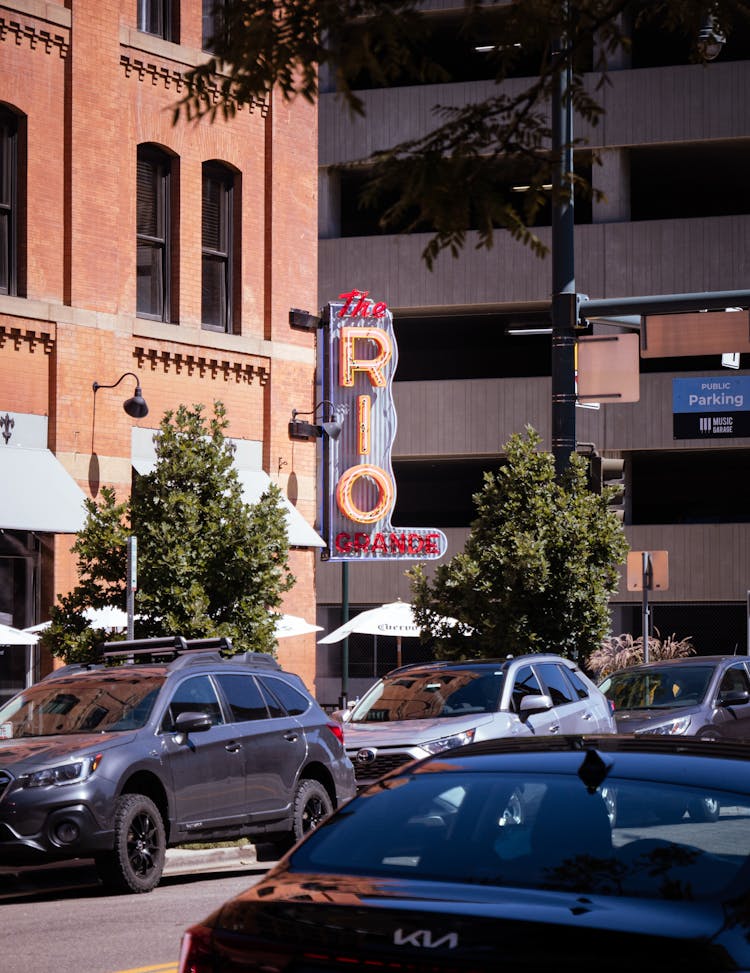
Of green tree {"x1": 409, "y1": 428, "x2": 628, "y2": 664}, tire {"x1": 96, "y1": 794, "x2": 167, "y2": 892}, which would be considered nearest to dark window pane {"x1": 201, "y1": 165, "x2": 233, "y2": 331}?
green tree {"x1": 409, "y1": 428, "x2": 628, "y2": 664}

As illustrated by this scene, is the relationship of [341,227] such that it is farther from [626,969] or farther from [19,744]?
[626,969]

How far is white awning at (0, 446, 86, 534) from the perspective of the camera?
22.1m

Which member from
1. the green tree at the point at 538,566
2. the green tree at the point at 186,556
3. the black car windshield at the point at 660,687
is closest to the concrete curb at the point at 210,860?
the green tree at the point at 186,556

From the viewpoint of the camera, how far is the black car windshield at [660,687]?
2011cm

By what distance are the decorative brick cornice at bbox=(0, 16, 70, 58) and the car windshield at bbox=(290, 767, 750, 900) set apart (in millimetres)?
20021

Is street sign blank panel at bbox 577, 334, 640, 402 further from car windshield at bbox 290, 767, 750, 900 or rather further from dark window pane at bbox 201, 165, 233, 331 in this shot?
car windshield at bbox 290, 767, 750, 900

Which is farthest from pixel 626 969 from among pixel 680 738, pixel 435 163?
pixel 435 163

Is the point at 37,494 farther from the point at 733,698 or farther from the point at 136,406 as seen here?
the point at 733,698

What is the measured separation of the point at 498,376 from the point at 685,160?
7.68 m

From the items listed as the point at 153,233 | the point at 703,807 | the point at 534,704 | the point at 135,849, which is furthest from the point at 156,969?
the point at 153,233

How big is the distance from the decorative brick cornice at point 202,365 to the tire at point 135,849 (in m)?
12.8

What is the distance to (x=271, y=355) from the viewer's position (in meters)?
27.6

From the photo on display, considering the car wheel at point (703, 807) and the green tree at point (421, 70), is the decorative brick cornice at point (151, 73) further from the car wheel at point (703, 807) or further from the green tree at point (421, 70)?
the car wheel at point (703, 807)

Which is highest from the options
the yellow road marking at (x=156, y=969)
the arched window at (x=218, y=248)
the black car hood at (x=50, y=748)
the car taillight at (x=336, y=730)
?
the arched window at (x=218, y=248)
